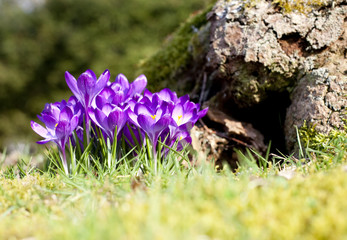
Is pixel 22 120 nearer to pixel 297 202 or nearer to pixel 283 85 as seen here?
pixel 283 85

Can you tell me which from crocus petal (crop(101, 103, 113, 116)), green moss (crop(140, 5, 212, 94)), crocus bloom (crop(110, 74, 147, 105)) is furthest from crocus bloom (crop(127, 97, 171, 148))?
green moss (crop(140, 5, 212, 94))

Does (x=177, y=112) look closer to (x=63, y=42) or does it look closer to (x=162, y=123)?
(x=162, y=123)

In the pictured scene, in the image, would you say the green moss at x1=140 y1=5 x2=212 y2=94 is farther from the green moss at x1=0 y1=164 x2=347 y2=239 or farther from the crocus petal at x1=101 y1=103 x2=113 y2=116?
the green moss at x1=0 y1=164 x2=347 y2=239

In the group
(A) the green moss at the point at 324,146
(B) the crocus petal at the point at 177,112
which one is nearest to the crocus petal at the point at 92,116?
(B) the crocus petal at the point at 177,112

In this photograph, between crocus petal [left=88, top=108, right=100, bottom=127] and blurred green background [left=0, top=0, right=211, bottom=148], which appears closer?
crocus petal [left=88, top=108, right=100, bottom=127]

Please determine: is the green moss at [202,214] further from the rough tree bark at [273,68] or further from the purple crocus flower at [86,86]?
the rough tree bark at [273,68]

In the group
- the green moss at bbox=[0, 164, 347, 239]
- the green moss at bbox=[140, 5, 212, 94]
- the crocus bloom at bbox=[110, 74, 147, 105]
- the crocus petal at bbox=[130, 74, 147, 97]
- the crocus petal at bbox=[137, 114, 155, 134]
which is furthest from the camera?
the green moss at bbox=[140, 5, 212, 94]

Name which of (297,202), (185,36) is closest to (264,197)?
(297,202)
